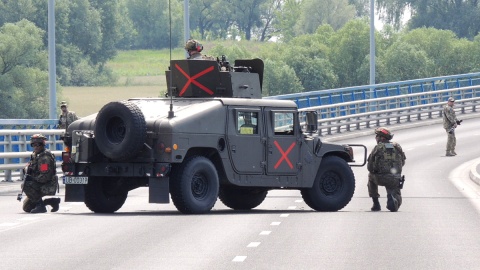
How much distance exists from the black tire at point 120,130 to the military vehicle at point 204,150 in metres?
0.01

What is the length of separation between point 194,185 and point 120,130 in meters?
1.40

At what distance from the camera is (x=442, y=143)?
45969 mm

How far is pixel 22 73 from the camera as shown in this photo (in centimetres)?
9212

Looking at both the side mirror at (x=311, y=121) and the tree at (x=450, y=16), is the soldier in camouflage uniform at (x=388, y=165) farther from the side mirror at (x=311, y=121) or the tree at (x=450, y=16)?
the tree at (x=450, y=16)

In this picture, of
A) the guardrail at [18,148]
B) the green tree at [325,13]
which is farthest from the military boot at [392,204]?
the green tree at [325,13]

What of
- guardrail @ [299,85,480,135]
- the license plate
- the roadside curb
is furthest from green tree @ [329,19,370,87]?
the license plate

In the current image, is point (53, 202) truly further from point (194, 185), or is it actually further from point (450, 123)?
point (450, 123)

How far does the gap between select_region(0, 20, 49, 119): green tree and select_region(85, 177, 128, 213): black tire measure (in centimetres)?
6969

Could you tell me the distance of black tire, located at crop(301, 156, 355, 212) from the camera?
23.0 m

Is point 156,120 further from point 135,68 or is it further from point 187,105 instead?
point 135,68

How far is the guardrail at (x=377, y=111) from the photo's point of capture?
49938 millimetres

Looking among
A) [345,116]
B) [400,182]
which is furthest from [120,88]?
[400,182]

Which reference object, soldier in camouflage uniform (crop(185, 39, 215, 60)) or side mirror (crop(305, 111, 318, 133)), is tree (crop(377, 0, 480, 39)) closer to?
soldier in camouflage uniform (crop(185, 39, 215, 60))

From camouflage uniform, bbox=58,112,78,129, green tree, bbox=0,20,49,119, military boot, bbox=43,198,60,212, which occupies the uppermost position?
green tree, bbox=0,20,49,119
